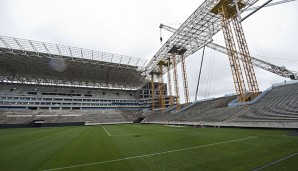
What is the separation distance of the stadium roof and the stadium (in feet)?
0.89

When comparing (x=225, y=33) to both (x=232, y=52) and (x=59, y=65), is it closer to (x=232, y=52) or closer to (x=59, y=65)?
(x=232, y=52)

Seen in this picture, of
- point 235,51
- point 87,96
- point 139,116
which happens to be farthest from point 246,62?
point 87,96

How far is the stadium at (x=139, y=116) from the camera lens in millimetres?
6512

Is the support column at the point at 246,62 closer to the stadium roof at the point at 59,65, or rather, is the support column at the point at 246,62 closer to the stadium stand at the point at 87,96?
the stadium stand at the point at 87,96

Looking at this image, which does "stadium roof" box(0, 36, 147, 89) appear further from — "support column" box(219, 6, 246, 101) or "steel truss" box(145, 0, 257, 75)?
"support column" box(219, 6, 246, 101)

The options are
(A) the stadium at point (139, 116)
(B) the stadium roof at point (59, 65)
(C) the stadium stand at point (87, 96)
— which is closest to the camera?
(A) the stadium at point (139, 116)

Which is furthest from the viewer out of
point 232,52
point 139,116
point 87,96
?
point 87,96

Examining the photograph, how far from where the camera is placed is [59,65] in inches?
1710

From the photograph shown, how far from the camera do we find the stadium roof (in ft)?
112

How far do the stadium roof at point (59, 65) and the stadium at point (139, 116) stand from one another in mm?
272

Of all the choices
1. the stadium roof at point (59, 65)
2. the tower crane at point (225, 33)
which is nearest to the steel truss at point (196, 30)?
the tower crane at point (225, 33)

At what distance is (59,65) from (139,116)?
115ft

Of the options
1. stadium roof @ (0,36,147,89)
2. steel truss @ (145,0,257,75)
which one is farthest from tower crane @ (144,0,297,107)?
stadium roof @ (0,36,147,89)

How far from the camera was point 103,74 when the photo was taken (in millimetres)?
53844
